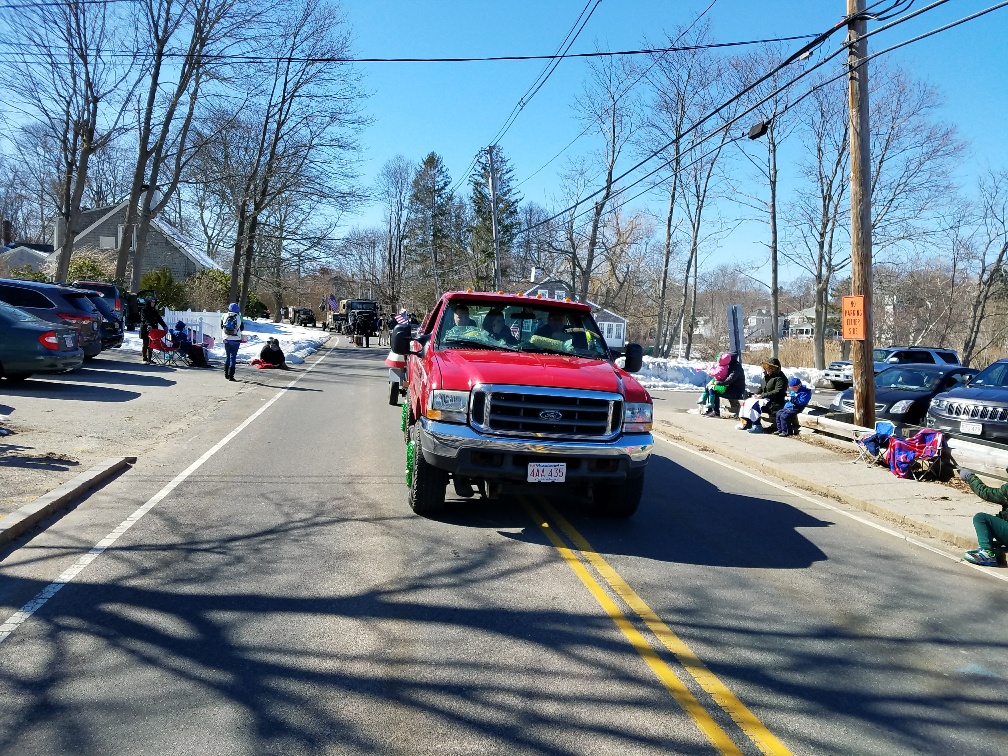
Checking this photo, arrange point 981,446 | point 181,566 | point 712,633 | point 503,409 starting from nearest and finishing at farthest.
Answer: point 712,633, point 181,566, point 503,409, point 981,446

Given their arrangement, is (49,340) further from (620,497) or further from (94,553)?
(620,497)

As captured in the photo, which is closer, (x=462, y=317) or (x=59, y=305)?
(x=462, y=317)

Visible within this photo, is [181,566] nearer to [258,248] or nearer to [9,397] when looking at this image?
[9,397]

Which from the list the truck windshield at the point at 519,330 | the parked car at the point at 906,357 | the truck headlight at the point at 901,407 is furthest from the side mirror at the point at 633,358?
the parked car at the point at 906,357

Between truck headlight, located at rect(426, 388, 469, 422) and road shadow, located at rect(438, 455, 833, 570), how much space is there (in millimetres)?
993

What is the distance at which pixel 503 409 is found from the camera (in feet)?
21.9

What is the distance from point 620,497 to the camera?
741cm

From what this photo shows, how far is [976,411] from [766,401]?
4.82m

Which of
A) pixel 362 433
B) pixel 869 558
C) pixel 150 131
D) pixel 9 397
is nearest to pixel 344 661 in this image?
pixel 869 558

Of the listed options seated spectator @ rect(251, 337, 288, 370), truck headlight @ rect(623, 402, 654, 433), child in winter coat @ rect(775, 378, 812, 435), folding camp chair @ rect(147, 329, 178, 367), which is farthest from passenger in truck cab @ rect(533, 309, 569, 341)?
seated spectator @ rect(251, 337, 288, 370)

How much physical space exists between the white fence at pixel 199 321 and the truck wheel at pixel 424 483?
82.4 feet

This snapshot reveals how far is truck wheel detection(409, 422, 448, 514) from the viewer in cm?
707

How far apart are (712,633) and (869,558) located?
283 cm

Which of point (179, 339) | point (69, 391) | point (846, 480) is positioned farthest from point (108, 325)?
point (846, 480)
